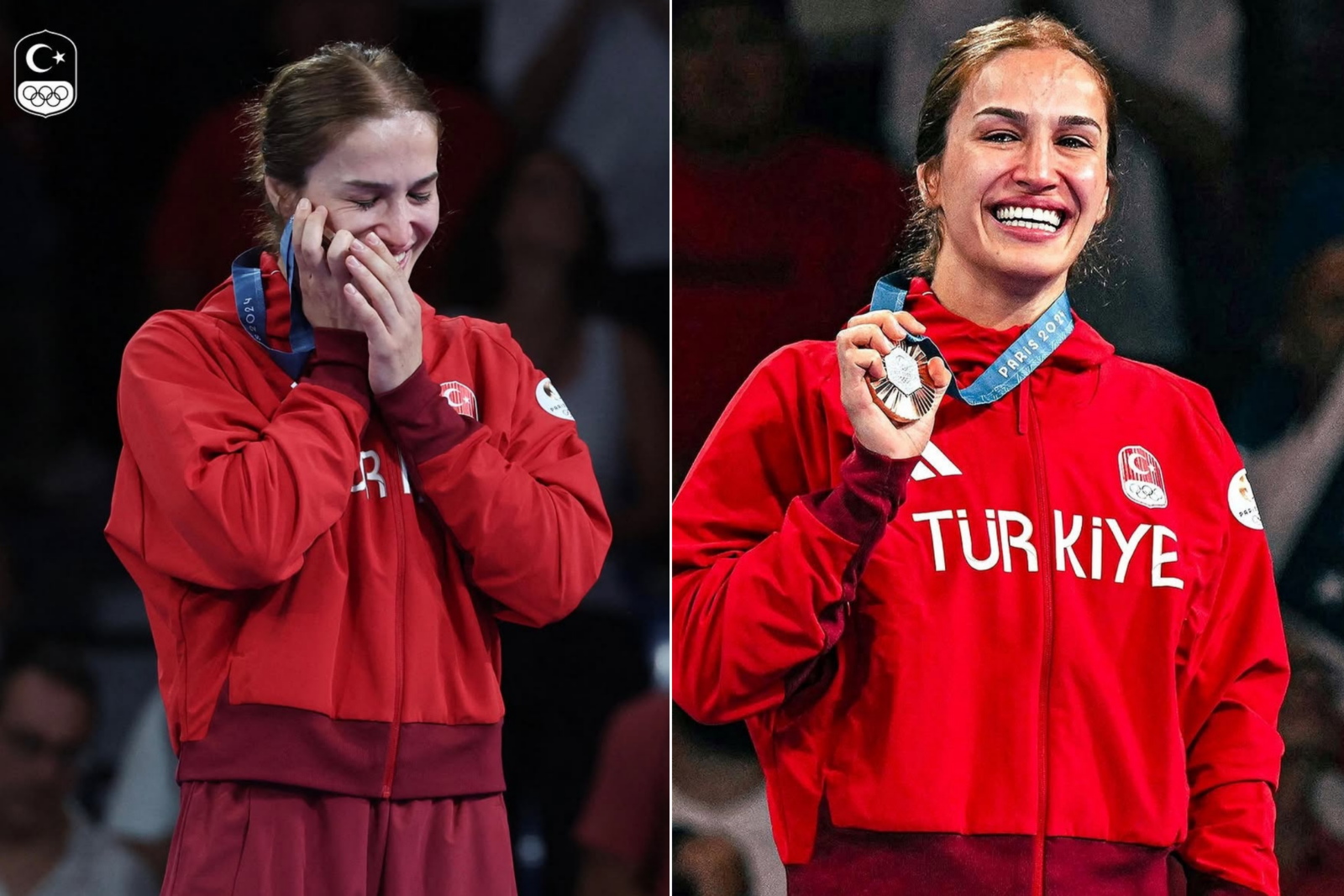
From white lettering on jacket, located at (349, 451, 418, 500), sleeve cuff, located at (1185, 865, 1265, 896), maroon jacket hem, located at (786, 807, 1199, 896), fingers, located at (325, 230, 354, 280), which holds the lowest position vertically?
sleeve cuff, located at (1185, 865, 1265, 896)

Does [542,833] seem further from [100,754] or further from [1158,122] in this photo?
[1158,122]

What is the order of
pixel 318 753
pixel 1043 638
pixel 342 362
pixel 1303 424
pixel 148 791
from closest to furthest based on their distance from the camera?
pixel 318 753, pixel 342 362, pixel 1043 638, pixel 148 791, pixel 1303 424

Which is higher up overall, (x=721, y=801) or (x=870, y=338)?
(x=870, y=338)

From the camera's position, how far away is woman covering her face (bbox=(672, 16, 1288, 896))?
256 centimetres

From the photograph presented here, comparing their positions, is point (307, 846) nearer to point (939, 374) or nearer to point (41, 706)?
point (41, 706)

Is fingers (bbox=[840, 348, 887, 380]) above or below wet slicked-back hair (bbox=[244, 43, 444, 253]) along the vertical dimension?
below

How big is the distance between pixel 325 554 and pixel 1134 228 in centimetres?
157

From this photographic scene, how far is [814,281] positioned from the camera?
9.58ft

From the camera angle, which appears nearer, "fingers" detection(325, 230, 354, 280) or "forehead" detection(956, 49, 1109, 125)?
"fingers" detection(325, 230, 354, 280)

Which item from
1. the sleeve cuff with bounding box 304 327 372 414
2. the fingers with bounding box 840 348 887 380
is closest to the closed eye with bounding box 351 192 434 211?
the sleeve cuff with bounding box 304 327 372 414

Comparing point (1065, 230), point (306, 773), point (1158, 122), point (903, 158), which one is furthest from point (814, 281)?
point (306, 773)

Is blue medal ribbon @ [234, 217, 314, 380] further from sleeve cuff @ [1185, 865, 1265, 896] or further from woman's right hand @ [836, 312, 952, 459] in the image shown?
sleeve cuff @ [1185, 865, 1265, 896]

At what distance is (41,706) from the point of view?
9.38ft

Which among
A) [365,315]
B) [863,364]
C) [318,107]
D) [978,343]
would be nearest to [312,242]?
[365,315]
